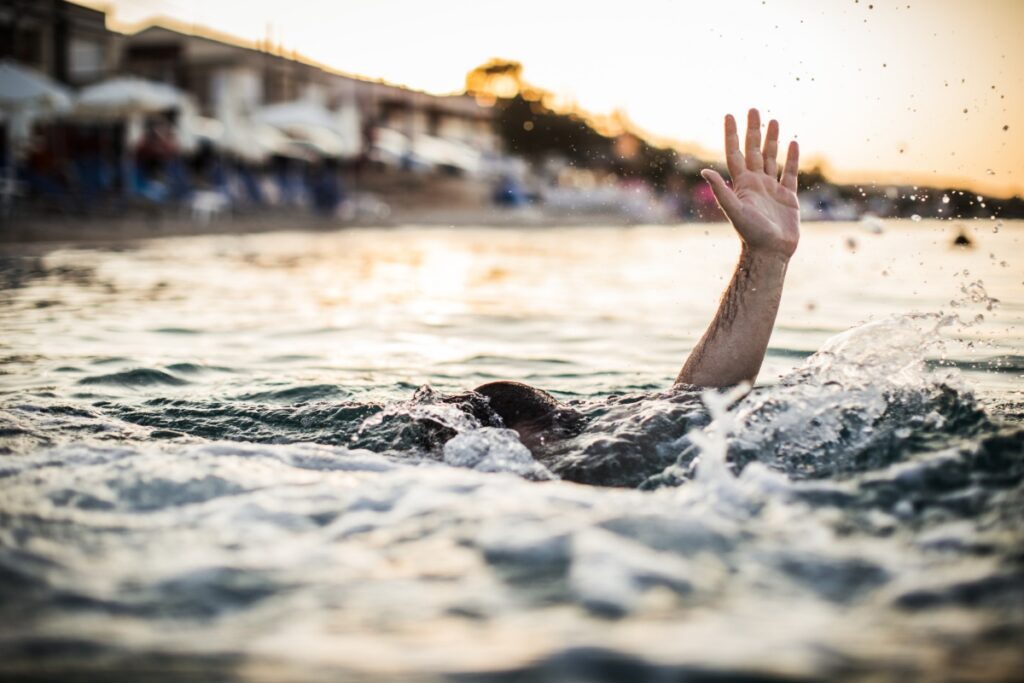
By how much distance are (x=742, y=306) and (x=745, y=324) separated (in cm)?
8

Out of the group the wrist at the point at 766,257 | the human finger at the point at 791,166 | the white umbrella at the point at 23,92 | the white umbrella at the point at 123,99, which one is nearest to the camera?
the wrist at the point at 766,257

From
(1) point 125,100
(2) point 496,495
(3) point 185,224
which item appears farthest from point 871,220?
(1) point 125,100

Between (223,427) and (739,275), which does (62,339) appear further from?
(739,275)

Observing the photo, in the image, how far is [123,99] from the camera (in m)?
19.4

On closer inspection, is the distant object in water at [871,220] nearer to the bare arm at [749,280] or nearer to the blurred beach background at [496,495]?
the blurred beach background at [496,495]

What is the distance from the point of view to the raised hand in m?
4.01

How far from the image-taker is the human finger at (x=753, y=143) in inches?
171

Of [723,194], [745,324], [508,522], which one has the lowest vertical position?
[508,522]

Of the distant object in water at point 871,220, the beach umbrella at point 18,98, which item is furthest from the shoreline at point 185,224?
the distant object in water at point 871,220

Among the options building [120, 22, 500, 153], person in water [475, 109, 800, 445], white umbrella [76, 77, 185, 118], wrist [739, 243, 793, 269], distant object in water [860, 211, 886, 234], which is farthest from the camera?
building [120, 22, 500, 153]

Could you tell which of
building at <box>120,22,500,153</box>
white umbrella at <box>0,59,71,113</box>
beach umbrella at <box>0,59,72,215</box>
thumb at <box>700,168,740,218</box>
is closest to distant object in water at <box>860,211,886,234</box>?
thumb at <box>700,168,740,218</box>

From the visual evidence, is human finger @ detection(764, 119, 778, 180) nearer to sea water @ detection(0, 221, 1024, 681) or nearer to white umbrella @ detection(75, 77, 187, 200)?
sea water @ detection(0, 221, 1024, 681)

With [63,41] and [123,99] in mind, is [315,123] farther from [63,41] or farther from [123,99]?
[63,41]

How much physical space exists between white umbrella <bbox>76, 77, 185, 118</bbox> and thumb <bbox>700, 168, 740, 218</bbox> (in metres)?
18.1
